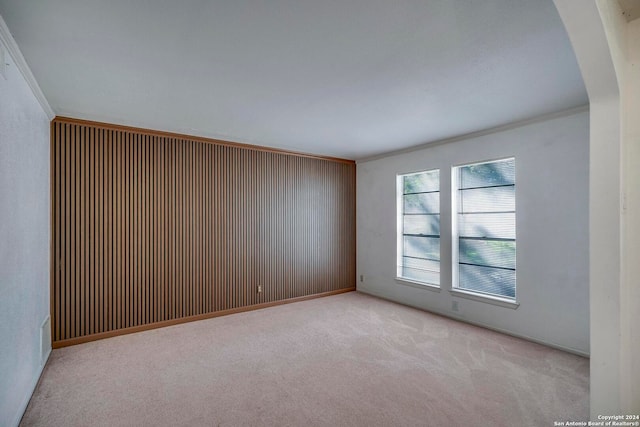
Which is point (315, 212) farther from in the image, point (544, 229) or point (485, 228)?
point (544, 229)

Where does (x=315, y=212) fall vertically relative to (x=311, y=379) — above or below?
above

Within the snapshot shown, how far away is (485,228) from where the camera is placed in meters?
4.26

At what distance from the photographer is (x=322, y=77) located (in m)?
2.61

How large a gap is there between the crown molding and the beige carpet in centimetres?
250

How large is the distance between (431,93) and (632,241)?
6.17ft

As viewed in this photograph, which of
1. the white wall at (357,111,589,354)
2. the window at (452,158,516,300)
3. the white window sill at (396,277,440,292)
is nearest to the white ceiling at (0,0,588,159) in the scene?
the white wall at (357,111,589,354)

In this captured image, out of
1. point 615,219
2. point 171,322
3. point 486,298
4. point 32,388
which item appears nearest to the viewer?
point 615,219

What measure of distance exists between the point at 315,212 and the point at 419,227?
5.84ft

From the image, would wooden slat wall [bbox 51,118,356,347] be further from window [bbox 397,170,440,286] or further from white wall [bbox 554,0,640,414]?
white wall [bbox 554,0,640,414]

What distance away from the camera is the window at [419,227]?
4.94 metres

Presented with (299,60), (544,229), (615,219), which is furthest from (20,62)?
(544,229)

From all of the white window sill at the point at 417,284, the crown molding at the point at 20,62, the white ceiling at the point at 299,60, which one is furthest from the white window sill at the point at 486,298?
the crown molding at the point at 20,62

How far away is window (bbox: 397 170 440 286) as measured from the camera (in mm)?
4938

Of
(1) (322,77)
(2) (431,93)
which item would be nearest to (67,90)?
(1) (322,77)
